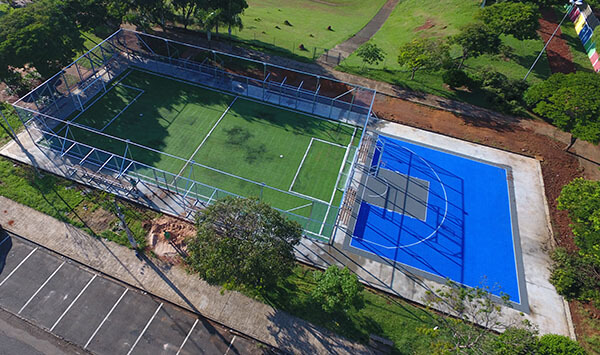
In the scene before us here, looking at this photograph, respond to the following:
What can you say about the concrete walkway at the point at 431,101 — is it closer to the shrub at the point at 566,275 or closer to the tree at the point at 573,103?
the tree at the point at 573,103

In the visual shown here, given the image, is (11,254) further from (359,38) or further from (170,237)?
(359,38)

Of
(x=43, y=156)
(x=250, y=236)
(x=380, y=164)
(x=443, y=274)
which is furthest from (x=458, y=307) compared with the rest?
(x=43, y=156)

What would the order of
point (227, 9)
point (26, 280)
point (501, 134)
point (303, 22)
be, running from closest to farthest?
point (26, 280) < point (501, 134) < point (227, 9) < point (303, 22)

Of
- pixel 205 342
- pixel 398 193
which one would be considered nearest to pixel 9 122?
pixel 205 342

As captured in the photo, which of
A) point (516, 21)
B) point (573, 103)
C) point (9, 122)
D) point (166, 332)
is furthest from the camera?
point (516, 21)

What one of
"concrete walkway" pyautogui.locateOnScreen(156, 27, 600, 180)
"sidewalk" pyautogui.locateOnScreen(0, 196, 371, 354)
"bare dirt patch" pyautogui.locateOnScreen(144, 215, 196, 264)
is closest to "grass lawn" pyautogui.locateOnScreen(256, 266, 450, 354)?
"sidewalk" pyautogui.locateOnScreen(0, 196, 371, 354)

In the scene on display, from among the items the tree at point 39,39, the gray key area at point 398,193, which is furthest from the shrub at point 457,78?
the tree at point 39,39
